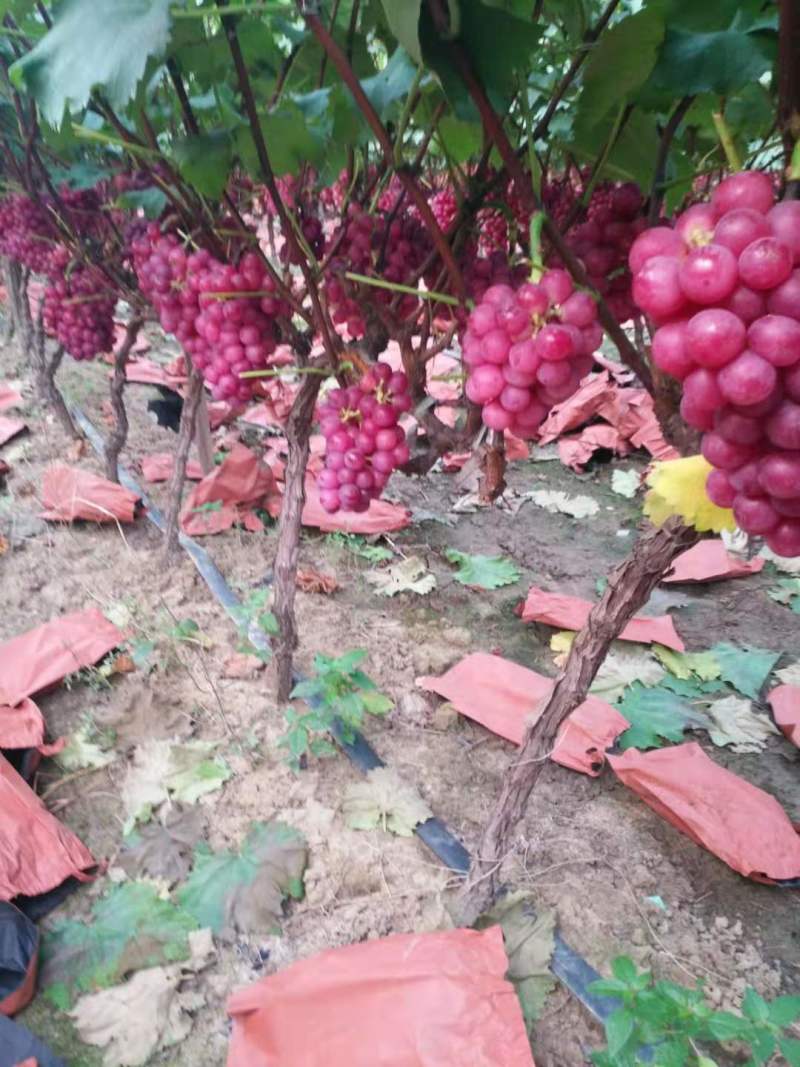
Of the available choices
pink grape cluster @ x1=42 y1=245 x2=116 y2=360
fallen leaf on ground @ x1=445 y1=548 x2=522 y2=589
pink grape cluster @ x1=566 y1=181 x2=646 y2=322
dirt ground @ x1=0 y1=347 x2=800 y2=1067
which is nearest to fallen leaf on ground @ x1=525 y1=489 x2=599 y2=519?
dirt ground @ x1=0 y1=347 x2=800 y2=1067

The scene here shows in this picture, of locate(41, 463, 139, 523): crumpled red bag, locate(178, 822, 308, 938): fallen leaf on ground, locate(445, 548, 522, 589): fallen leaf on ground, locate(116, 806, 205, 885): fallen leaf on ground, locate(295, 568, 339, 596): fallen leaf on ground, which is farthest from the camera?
locate(41, 463, 139, 523): crumpled red bag

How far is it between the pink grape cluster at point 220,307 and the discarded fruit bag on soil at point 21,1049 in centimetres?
135

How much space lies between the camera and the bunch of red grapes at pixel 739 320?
53cm

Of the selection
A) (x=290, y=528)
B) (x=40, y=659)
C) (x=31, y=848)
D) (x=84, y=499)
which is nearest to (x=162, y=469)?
(x=84, y=499)

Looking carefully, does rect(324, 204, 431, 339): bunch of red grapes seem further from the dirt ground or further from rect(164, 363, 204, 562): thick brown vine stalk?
the dirt ground

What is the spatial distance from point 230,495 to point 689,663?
2019 millimetres

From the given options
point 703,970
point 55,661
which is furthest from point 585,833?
point 55,661

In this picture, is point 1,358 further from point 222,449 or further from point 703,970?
point 703,970

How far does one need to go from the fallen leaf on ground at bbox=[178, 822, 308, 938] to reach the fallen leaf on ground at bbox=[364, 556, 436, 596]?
1236mm

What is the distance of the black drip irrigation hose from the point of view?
1417mm

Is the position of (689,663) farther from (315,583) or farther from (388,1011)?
(388,1011)

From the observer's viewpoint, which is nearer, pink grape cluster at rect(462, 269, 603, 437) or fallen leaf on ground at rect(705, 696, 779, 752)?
pink grape cluster at rect(462, 269, 603, 437)

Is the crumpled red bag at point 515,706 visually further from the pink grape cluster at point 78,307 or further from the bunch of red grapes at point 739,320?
the pink grape cluster at point 78,307

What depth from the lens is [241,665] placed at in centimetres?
236
